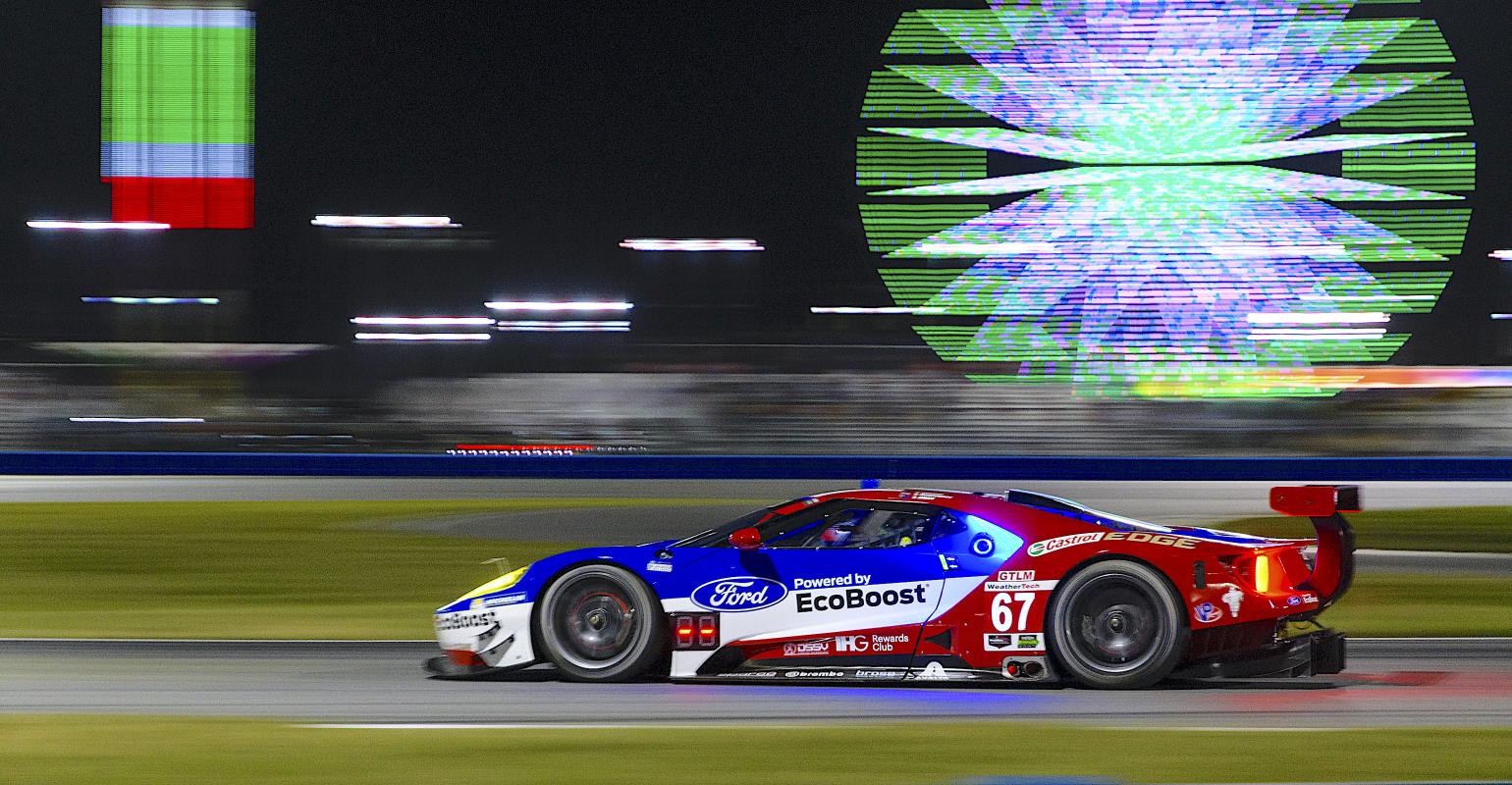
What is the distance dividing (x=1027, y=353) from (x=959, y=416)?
3525 millimetres

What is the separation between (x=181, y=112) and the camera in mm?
37812

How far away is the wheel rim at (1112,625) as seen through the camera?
6719 millimetres

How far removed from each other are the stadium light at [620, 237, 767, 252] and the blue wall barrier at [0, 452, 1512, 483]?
51.0 feet

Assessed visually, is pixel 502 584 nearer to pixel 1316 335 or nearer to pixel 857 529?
pixel 857 529

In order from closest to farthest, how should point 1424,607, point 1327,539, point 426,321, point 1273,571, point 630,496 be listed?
point 1273,571, point 1327,539, point 1424,607, point 630,496, point 426,321

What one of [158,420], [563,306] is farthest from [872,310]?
[158,420]

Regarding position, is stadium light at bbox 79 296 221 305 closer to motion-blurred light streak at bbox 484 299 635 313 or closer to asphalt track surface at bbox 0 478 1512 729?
motion-blurred light streak at bbox 484 299 635 313

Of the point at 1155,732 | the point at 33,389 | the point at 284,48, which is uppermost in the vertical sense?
the point at 284,48

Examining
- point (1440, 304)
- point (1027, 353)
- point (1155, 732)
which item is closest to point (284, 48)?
point (1027, 353)

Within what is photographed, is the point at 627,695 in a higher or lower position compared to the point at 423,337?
lower

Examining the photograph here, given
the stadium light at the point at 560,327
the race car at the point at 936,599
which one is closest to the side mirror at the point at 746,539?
the race car at the point at 936,599

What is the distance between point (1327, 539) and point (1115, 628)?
1.00 m

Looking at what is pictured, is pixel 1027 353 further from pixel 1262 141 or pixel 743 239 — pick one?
pixel 743 239

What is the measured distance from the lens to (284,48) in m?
42.3
